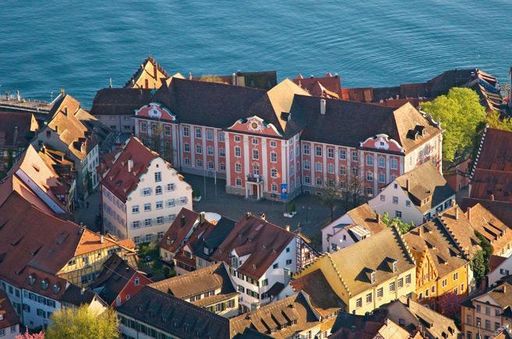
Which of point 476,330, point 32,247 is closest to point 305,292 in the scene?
point 476,330

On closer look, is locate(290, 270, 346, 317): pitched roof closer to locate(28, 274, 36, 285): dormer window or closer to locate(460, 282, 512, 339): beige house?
locate(460, 282, 512, 339): beige house

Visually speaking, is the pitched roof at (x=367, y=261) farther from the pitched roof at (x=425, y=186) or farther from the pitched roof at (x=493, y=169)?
the pitched roof at (x=493, y=169)

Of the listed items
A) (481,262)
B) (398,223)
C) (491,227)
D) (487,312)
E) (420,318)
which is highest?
(420,318)

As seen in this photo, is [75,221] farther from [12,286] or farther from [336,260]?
[336,260]

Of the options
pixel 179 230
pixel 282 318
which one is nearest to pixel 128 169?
pixel 179 230

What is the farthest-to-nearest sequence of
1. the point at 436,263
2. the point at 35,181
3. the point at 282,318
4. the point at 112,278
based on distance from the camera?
the point at 35,181 < the point at 436,263 < the point at 112,278 < the point at 282,318

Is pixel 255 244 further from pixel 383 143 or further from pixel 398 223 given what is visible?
pixel 383 143

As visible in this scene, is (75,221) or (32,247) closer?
(32,247)
